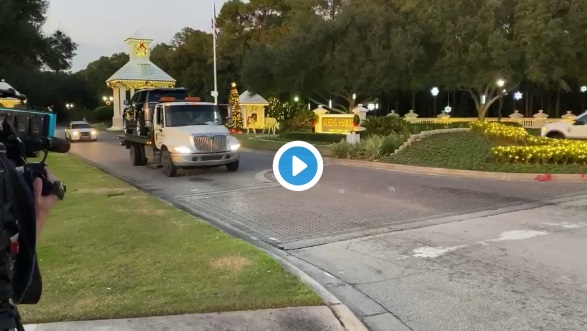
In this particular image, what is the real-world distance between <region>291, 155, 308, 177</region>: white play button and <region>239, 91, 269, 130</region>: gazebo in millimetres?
35923

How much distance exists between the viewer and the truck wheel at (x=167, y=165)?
16.4m

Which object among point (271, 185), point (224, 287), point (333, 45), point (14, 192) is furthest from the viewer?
point (333, 45)

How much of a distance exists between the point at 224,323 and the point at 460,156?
1459cm

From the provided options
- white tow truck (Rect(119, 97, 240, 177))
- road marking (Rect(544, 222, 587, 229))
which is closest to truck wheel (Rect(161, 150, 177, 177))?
white tow truck (Rect(119, 97, 240, 177))

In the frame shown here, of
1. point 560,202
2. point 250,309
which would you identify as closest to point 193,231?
point 250,309

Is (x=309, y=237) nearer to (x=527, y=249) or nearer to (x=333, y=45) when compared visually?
(x=527, y=249)

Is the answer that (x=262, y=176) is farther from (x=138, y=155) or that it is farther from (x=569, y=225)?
(x=569, y=225)

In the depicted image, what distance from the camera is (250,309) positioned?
5.11 m

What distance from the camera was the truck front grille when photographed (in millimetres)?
16109

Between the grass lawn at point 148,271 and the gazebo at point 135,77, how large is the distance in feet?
139

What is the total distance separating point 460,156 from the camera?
18.0 metres

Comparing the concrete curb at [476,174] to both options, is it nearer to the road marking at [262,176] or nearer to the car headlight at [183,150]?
the road marking at [262,176]

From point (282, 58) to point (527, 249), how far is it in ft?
111

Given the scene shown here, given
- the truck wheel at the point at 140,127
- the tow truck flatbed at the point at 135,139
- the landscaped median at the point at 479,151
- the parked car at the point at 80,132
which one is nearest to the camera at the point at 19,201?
the landscaped median at the point at 479,151
